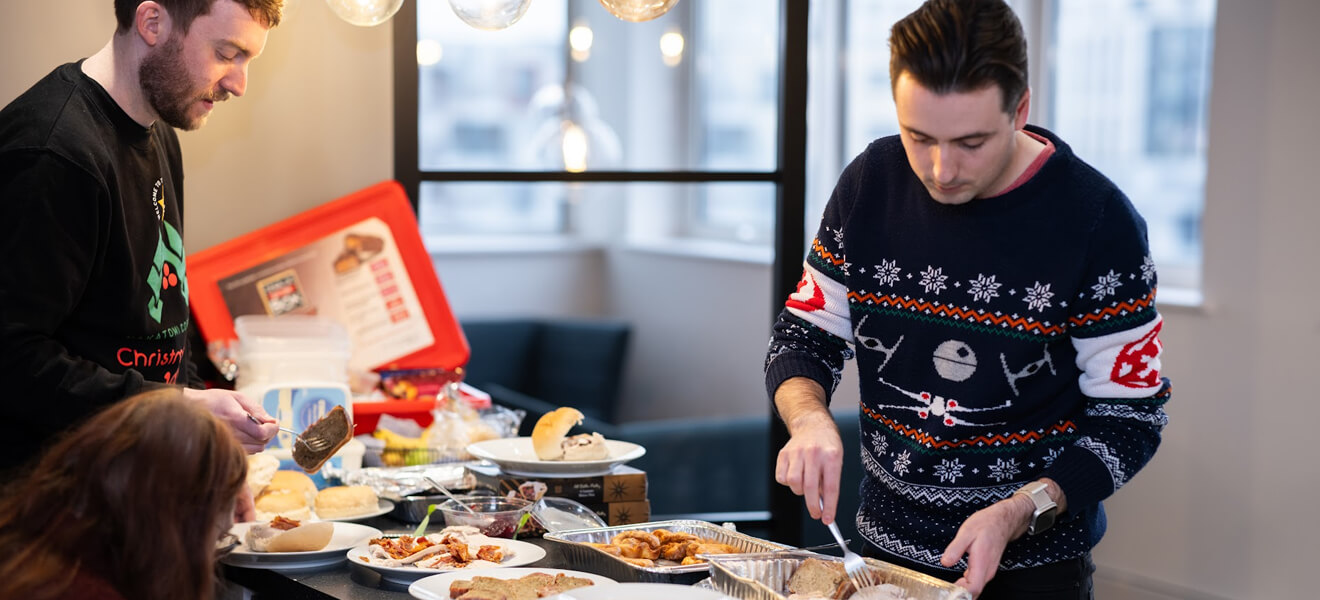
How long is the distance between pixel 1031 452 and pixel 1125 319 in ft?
0.73

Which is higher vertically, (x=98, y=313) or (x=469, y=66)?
(x=469, y=66)

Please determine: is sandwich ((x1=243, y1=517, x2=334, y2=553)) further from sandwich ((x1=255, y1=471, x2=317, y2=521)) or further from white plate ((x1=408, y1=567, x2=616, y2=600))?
white plate ((x1=408, y1=567, x2=616, y2=600))

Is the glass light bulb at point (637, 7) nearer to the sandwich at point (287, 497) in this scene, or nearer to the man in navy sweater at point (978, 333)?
the man in navy sweater at point (978, 333)

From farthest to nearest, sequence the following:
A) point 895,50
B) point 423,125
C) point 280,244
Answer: point 423,125 < point 280,244 < point 895,50

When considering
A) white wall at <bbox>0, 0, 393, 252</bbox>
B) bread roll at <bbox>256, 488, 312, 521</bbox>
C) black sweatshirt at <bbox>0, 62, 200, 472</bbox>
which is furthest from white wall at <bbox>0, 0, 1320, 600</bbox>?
bread roll at <bbox>256, 488, 312, 521</bbox>

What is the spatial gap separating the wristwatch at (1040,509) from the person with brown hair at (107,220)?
1072 millimetres

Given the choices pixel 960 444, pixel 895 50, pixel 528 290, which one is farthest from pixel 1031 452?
pixel 528 290

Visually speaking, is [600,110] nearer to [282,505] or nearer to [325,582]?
[282,505]

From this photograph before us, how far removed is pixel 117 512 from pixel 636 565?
2.19 feet

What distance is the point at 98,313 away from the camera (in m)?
1.92

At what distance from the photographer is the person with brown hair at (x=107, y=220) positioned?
1.78 metres

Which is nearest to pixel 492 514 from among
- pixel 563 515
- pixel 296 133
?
pixel 563 515

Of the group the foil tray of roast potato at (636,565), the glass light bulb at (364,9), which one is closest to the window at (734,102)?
the glass light bulb at (364,9)

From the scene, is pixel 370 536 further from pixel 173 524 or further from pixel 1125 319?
pixel 1125 319
